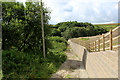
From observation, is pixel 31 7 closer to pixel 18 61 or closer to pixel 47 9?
pixel 47 9

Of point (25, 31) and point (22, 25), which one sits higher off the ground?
point (22, 25)

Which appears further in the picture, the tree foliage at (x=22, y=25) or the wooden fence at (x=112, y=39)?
the tree foliage at (x=22, y=25)

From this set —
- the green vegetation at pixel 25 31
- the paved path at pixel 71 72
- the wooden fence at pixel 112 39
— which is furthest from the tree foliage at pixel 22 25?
the wooden fence at pixel 112 39

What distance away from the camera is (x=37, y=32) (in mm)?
13805

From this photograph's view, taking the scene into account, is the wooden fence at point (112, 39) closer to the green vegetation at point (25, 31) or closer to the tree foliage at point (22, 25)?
the green vegetation at point (25, 31)

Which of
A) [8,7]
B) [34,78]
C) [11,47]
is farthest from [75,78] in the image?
[8,7]

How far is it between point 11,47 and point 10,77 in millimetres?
6068

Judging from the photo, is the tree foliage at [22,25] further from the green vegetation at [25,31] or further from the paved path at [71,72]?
the paved path at [71,72]

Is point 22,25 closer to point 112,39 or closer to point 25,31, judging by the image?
point 25,31

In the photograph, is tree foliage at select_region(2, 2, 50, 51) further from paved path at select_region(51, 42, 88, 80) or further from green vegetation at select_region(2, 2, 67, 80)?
paved path at select_region(51, 42, 88, 80)

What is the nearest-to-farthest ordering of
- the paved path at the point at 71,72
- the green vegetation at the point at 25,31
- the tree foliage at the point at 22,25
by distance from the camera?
the paved path at the point at 71,72, the green vegetation at the point at 25,31, the tree foliage at the point at 22,25

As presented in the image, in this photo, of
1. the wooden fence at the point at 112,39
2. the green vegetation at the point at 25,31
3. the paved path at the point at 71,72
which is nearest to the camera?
the wooden fence at the point at 112,39

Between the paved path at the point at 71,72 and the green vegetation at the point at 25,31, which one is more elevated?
the green vegetation at the point at 25,31

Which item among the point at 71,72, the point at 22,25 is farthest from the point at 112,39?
the point at 22,25
